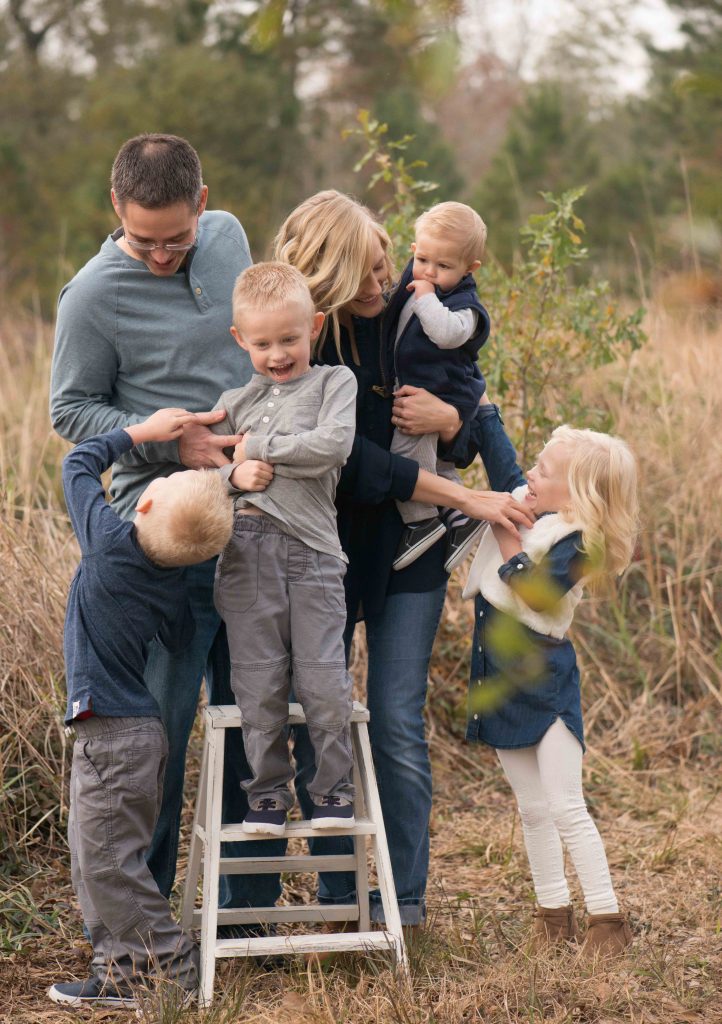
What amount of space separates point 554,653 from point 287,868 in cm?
81

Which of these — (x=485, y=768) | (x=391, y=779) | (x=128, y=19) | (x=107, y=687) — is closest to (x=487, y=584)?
(x=391, y=779)

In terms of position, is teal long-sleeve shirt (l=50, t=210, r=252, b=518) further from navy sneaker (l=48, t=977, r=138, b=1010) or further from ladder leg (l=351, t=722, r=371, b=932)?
navy sneaker (l=48, t=977, r=138, b=1010)

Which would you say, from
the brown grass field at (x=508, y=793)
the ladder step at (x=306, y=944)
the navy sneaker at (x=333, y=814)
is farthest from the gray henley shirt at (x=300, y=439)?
the brown grass field at (x=508, y=793)

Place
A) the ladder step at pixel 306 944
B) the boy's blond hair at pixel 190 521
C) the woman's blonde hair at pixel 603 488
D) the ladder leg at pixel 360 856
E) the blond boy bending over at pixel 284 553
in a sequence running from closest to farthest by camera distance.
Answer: the boy's blond hair at pixel 190 521 < the blond boy bending over at pixel 284 553 < the ladder step at pixel 306 944 < the woman's blonde hair at pixel 603 488 < the ladder leg at pixel 360 856

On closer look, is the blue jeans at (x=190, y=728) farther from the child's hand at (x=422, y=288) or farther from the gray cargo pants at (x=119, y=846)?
the child's hand at (x=422, y=288)

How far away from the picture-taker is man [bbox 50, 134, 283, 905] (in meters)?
2.59

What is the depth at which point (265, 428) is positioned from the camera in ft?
8.59

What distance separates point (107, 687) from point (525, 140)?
9061 millimetres

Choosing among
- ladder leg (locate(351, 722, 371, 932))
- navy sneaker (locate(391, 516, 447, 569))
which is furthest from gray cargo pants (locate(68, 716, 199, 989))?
navy sneaker (locate(391, 516, 447, 569))

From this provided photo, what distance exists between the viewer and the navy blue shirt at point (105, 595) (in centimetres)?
257

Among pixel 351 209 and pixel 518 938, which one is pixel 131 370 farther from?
pixel 518 938

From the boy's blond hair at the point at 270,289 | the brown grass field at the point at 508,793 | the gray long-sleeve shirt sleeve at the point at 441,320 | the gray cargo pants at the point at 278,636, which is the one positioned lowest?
the brown grass field at the point at 508,793

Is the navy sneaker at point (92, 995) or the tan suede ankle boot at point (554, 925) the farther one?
the tan suede ankle boot at point (554, 925)

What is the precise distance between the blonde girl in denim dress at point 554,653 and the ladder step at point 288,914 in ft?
1.55
